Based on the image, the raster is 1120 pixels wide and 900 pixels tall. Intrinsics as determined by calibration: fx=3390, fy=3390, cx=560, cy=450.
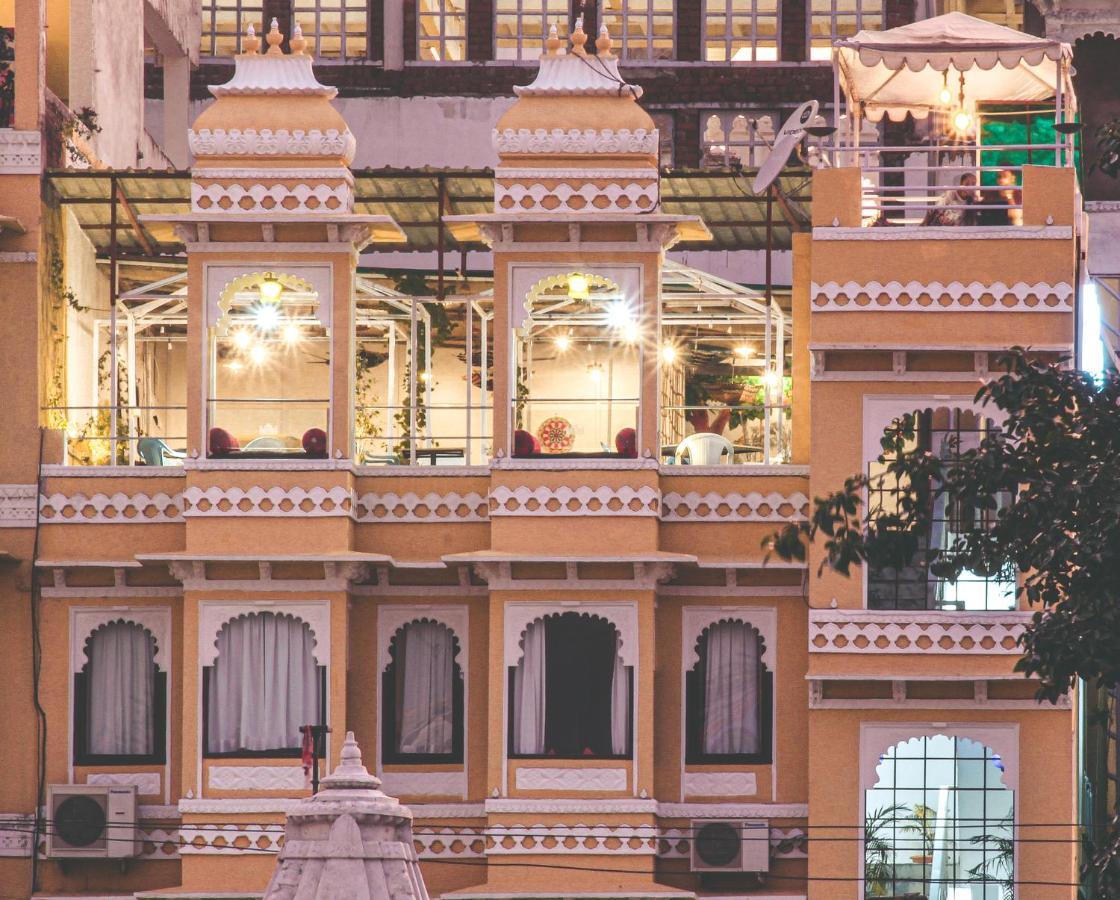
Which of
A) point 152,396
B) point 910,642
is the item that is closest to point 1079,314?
point 910,642

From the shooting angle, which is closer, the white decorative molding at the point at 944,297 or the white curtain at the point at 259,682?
the white decorative molding at the point at 944,297

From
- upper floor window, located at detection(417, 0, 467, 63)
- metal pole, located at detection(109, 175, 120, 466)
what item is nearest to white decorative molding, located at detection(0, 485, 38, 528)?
metal pole, located at detection(109, 175, 120, 466)

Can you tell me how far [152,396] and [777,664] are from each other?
9.94 meters

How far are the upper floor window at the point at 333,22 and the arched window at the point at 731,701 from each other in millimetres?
16453

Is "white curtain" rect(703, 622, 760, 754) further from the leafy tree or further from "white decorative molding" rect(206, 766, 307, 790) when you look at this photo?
the leafy tree

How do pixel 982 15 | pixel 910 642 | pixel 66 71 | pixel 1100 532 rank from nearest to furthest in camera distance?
pixel 1100 532
pixel 910 642
pixel 66 71
pixel 982 15

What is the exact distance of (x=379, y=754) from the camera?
37062mm

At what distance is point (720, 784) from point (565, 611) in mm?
2557

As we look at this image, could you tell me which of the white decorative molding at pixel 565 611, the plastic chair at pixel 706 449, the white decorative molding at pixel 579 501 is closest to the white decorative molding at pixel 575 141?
the plastic chair at pixel 706 449

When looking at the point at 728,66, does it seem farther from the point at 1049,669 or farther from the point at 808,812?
the point at 1049,669

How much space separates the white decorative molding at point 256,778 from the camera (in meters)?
36.4

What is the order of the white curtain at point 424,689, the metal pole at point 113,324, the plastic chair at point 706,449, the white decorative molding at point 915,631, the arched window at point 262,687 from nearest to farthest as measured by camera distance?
1. the white decorative molding at point 915,631
2. the arched window at point 262,687
3. the white curtain at point 424,689
4. the metal pole at point 113,324
5. the plastic chair at point 706,449

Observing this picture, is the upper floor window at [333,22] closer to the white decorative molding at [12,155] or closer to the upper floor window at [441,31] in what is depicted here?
the upper floor window at [441,31]

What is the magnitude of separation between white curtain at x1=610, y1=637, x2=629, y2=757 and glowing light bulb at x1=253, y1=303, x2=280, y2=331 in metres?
5.76
